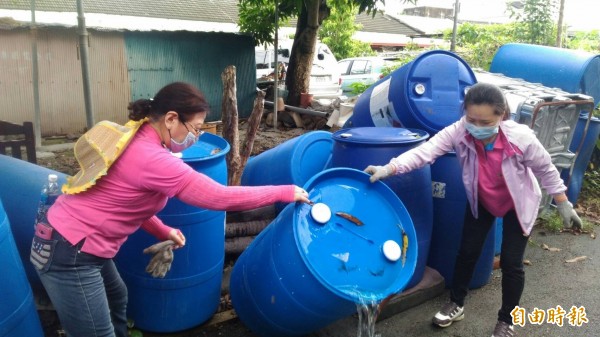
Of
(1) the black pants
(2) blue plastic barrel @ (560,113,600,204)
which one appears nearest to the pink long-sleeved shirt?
(1) the black pants

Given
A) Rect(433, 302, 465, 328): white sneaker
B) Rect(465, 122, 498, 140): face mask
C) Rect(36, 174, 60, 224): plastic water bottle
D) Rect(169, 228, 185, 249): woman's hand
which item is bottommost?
Rect(433, 302, 465, 328): white sneaker

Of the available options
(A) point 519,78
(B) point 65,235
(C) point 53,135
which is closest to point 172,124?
(B) point 65,235

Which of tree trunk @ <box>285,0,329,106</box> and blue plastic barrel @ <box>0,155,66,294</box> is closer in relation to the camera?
blue plastic barrel @ <box>0,155,66,294</box>

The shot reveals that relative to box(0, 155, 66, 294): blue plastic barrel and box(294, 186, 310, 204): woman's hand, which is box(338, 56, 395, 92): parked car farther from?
box(294, 186, 310, 204): woman's hand

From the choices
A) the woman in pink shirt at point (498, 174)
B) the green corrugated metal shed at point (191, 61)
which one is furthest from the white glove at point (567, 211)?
the green corrugated metal shed at point (191, 61)

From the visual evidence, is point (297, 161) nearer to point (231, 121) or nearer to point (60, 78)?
point (231, 121)

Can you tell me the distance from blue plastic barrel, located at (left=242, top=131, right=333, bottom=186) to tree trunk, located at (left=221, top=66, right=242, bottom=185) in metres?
0.21

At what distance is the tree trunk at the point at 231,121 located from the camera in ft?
13.2

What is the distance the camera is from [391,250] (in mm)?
2363

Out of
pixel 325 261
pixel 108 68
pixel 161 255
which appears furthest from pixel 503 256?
pixel 108 68

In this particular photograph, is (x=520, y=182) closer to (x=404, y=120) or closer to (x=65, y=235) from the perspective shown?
(x=404, y=120)

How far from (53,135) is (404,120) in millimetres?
6912

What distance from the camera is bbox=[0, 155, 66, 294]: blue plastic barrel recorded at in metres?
2.41

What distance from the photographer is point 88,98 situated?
4.32 metres
